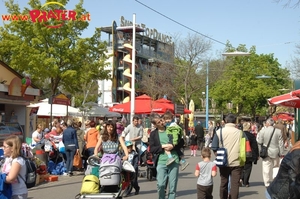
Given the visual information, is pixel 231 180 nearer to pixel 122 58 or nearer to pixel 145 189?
pixel 145 189

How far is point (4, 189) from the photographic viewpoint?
624 centimetres

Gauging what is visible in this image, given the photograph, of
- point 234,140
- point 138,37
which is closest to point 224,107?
point 138,37

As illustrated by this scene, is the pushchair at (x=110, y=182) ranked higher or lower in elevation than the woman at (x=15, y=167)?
lower

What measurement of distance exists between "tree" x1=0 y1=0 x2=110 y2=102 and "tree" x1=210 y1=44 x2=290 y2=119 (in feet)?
110

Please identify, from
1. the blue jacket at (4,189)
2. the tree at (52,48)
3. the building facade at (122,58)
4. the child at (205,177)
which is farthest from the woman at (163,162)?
the building facade at (122,58)

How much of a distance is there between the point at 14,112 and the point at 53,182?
13.8 meters

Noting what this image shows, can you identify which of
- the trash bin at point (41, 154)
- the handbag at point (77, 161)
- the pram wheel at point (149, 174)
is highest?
the trash bin at point (41, 154)

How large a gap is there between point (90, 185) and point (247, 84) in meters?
57.0

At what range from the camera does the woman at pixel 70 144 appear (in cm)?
1586

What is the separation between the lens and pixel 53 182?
14.5 m

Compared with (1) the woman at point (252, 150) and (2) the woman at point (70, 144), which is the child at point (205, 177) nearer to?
(1) the woman at point (252, 150)

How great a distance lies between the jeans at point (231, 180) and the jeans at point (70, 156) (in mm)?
7013

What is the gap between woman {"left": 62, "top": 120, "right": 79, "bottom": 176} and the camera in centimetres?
1586

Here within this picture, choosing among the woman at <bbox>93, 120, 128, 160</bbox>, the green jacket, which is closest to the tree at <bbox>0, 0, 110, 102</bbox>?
the woman at <bbox>93, 120, 128, 160</bbox>
